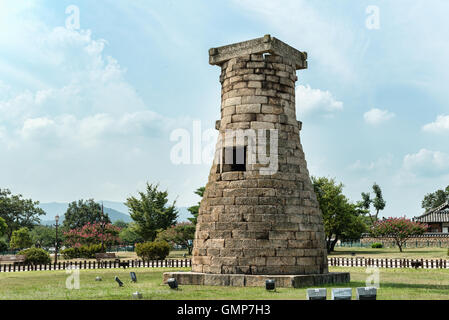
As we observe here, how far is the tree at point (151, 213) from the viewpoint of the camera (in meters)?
48.5

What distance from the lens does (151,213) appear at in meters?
48.8

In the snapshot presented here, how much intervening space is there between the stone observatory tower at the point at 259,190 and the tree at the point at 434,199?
81.7m

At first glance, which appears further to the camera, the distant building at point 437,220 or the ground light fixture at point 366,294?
the distant building at point 437,220

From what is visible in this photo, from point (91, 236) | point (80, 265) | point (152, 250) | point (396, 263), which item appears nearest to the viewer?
point (80, 265)

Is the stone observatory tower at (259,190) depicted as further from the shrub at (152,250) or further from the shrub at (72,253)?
the shrub at (72,253)

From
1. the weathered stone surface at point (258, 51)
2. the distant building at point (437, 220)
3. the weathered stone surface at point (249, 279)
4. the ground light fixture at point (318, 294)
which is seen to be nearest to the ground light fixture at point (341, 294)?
the ground light fixture at point (318, 294)

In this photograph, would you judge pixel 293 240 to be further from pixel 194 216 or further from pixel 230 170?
pixel 194 216

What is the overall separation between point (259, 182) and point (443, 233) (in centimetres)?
4576

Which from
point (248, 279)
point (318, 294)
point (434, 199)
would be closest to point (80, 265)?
point (248, 279)

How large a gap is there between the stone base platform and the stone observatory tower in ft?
0.10

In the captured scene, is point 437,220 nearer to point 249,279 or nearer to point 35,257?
point 35,257

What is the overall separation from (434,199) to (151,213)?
63787 millimetres
